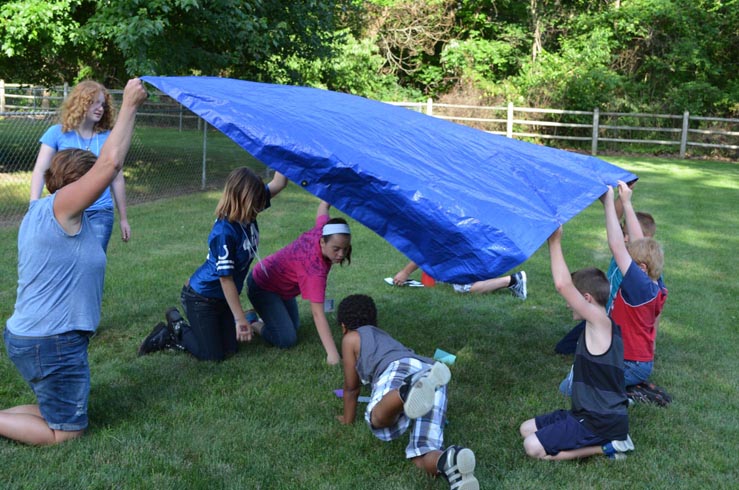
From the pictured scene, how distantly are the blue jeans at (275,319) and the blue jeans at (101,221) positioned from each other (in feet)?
3.69

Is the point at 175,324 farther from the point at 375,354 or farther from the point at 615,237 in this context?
the point at 615,237

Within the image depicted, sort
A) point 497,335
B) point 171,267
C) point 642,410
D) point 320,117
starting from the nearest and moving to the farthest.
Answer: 1. point 320,117
2. point 642,410
3. point 497,335
4. point 171,267

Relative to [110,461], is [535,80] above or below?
above

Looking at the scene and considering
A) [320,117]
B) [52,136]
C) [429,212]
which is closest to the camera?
[429,212]

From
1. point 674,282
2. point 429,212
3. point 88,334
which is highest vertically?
point 429,212

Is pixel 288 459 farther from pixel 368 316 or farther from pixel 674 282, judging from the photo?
pixel 674 282

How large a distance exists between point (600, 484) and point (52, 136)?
3982mm

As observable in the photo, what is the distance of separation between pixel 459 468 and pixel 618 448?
40.9 inches

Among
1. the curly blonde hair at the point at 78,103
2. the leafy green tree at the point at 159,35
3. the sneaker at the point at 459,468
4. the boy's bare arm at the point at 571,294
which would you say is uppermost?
the leafy green tree at the point at 159,35

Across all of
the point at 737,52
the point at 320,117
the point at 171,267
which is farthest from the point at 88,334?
the point at 737,52

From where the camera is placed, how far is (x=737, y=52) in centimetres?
2494

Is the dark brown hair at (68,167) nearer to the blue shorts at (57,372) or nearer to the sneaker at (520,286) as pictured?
the blue shorts at (57,372)

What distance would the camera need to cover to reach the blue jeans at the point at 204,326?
4.86 meters

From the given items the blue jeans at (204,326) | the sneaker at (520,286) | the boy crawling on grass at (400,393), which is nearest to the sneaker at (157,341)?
the blue jeans at (204,326)
